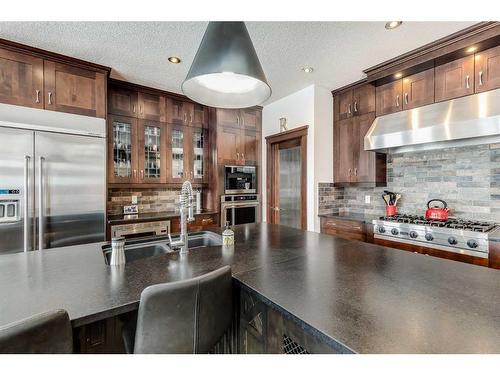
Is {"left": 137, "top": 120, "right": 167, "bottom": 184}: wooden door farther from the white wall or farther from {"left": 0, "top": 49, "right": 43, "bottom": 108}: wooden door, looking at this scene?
the white wall

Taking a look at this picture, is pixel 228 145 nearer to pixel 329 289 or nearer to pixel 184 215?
pixel 184 215

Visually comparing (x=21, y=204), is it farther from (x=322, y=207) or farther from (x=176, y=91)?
(x=322, y=207)

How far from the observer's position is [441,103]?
8.02ft

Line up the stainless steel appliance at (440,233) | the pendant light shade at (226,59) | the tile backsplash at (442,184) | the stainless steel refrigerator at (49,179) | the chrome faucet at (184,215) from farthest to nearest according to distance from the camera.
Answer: the tile backsplash at (442,184) → the stainless steel refrigerator at (49,179) → the stainless steel appliance at (440,233) → the chrome faucet at (184,215) → the pendant light shade at (226,59)

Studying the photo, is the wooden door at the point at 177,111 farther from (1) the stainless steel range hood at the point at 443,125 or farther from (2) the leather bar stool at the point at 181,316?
(2) the leather bar stool at the point at 181,316

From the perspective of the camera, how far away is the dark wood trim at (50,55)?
229 centimetres

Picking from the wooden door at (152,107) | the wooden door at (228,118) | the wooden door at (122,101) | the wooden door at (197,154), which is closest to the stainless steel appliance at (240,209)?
the wooden door at (197,154)

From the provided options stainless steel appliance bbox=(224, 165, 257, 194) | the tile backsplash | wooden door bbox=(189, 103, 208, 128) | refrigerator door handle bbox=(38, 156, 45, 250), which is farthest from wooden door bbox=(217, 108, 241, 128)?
refrigerator door handle bbox=(38, 156, 45, 250)

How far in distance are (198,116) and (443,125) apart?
3139mm

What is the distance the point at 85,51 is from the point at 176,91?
125 centimetres

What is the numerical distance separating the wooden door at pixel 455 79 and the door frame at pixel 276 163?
4.81 ft

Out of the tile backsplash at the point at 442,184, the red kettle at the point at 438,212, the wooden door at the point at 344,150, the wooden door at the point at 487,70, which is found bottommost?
the red kettle at the point at 438,212

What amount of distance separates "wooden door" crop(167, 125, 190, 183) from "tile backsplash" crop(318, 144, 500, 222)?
205cm
